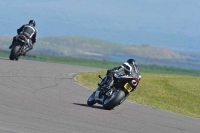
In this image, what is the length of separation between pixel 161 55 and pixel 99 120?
148792 millimetres

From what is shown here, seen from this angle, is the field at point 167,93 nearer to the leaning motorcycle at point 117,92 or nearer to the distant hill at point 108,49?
the leaning motorcycle at point 117,92

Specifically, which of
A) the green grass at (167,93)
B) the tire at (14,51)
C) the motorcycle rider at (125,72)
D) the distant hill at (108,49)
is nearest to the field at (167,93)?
the green grass at (167,93)

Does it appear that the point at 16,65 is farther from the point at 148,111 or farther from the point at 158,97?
the point at 148,111

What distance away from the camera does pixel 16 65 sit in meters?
30.5

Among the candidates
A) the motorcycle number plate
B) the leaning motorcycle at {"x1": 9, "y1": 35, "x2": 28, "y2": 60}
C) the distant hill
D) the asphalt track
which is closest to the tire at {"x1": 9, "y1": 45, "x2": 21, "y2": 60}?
the leaning motorcycle at {"x1": 9, "y1": 35, "x2": 28, "y2": 60}

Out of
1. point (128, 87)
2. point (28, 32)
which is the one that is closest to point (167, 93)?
point (128, 87)

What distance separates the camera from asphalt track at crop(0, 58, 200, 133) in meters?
14.0

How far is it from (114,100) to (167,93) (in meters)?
8.17

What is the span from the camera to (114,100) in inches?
723

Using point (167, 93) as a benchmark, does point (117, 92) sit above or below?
above

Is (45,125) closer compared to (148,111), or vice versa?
(45,125)

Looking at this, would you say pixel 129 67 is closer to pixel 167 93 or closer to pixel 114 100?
pixel 114 100

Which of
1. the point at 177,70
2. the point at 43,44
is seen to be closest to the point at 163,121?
the point at 177,70

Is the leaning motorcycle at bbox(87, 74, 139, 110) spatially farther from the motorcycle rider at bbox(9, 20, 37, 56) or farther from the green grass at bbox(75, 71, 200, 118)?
the motorcycle rider at bbox(9, 20, 37, 56)
